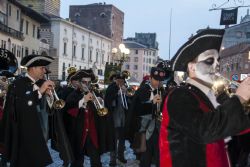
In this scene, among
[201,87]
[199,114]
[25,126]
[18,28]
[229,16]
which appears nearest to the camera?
[199,114]

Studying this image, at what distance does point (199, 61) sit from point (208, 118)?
0.59 m

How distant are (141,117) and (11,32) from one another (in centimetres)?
3660

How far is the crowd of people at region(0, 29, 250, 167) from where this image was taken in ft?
10.3

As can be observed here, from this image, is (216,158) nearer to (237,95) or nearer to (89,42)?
(237,95)

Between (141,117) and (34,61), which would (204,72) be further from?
(141,117)

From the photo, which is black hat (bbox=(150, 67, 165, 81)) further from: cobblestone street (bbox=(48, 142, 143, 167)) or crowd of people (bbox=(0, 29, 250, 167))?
cobblestone street (bbox=(48, 142, 143, 167))

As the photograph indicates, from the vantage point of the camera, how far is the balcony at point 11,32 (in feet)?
136

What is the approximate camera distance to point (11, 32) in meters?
43.6

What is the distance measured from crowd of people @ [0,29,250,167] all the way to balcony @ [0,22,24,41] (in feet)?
102

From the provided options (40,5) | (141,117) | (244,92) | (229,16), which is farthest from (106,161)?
(40,5)

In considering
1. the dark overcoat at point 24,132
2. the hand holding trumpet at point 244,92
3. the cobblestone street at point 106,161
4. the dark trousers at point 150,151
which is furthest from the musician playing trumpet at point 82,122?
the hand holding trumpet at point 244,92

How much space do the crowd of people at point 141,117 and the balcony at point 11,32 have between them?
102 feet

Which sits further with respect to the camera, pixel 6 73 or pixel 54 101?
pixel 6 73

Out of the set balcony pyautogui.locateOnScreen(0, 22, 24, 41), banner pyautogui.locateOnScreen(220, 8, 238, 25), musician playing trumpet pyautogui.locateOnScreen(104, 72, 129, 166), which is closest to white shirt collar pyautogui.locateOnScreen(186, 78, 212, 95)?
musician playing trumpet pyautogui.locateOnScreen(104, 72, 129, 166)
